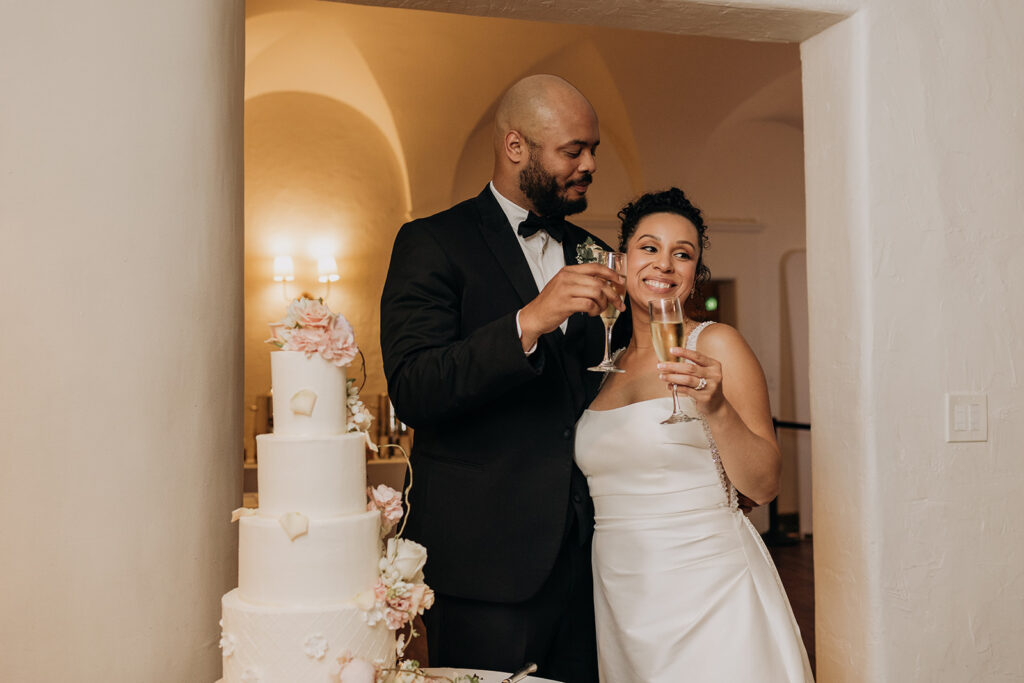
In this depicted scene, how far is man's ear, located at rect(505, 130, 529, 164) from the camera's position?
2.53 meters

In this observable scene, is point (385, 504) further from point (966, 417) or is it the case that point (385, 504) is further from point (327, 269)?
point (327, 269)

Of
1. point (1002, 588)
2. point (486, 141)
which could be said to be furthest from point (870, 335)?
point (486, 141)

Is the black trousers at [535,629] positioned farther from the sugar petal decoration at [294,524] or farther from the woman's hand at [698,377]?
the sugar petal decoration at [294,524]

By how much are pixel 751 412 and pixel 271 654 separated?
1.24 meters

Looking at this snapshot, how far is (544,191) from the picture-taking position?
250cm

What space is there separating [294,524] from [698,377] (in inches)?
33.1

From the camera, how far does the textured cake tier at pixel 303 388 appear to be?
1624mm

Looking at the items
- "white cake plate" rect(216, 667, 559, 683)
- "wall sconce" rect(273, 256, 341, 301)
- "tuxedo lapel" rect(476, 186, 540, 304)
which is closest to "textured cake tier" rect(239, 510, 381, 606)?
"white cake plate" rect(216, 667, 559, 683)

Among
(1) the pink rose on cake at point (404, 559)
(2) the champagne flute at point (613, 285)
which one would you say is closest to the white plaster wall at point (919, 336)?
(2) the champagne flute at point (613, 285)

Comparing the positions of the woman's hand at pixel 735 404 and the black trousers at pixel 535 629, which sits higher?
the woman's hand at pixel 735 404

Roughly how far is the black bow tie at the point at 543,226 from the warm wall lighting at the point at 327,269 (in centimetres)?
503

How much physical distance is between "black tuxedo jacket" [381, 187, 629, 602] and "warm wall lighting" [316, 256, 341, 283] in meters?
5.04

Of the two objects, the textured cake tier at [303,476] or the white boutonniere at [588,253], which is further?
the white boutonniere at [588,253]

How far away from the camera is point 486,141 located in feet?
24.1
